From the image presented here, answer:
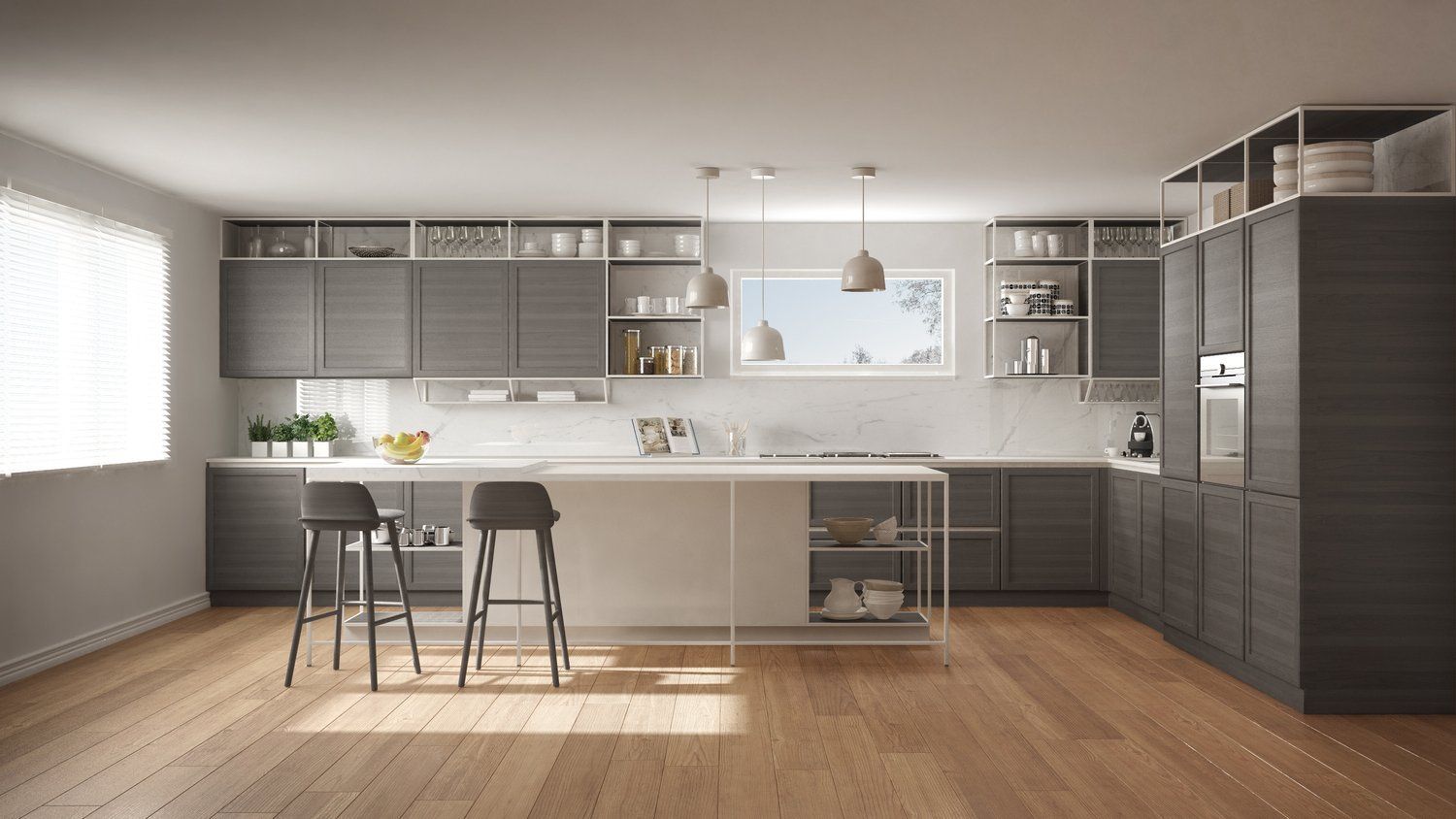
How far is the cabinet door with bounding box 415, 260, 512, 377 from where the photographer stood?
6871 millimetres

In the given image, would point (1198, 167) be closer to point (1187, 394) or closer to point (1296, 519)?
point (1187, 394)

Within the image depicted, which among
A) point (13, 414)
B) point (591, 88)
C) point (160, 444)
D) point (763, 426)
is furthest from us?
point (763, 426)

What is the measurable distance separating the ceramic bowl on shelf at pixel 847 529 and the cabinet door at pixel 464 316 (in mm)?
2830

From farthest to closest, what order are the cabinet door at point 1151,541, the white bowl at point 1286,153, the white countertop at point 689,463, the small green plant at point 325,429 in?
the small green plant at point 325,429
the cabinet door at point 1151,541
the white countertop at point 689,463
the white bowl at point 1286,153

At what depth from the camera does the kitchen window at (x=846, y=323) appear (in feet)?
24.0

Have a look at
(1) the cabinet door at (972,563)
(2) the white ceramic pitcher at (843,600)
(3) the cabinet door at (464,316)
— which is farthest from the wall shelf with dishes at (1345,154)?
(3) the cabinet door at (464,316)

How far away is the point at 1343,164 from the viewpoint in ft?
14.1

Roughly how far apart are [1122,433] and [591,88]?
485 cm

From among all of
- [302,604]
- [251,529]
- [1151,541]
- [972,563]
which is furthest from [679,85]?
[251,529]

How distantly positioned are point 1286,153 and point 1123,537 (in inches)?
103

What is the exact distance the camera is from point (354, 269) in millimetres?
6887

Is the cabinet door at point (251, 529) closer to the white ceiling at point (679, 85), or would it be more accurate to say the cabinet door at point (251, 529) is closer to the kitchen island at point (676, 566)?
the kitchen island at point (676, 566)

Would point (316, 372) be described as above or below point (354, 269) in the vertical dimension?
below

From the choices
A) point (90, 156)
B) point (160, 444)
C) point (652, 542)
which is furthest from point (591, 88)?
point (160, 444)
